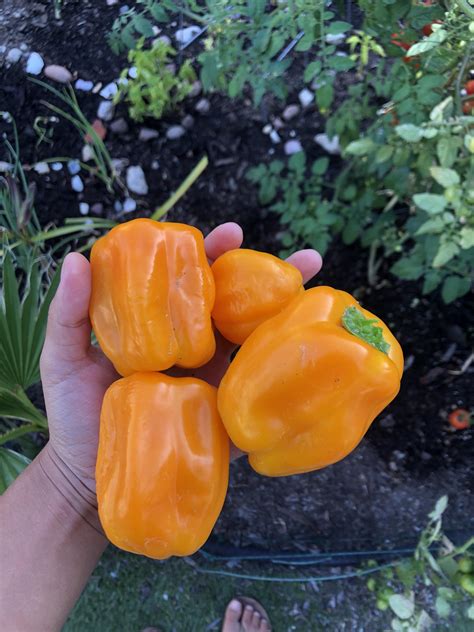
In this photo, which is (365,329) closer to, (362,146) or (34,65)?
(362,146)

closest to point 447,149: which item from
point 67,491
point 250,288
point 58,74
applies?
point 250,288

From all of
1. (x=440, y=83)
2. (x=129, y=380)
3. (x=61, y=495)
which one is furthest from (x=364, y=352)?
(x=61, y=495)

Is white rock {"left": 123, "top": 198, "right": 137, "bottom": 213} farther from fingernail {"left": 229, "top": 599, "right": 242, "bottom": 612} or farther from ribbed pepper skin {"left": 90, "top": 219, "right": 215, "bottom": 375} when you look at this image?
fingernail {"left": 229, "top": 599, "right": 242, "bottom": 612}

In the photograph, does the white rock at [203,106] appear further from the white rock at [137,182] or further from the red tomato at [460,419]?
the red tomato at [460,419]

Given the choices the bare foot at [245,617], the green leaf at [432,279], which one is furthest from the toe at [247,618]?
the green leaf at [432,279]

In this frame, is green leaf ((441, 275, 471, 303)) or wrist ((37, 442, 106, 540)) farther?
green leaf ((441, 275, 471, 303))

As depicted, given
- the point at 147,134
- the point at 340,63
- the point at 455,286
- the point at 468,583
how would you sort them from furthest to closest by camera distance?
the point at 147,134
the point at 455,286
the point at 340,63
the point at 468,583

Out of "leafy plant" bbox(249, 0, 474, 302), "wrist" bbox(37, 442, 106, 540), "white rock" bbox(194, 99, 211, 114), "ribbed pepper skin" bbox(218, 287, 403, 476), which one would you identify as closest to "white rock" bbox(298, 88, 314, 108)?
"white rock" bbox(194, 99, 211, 114)
